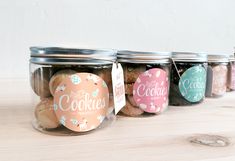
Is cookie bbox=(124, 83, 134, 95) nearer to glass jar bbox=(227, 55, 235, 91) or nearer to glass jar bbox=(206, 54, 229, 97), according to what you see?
glass jar bbox=(206, 54, 229, 97)

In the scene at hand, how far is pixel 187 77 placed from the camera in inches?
25.6

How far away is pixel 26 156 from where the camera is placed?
0.36 metres

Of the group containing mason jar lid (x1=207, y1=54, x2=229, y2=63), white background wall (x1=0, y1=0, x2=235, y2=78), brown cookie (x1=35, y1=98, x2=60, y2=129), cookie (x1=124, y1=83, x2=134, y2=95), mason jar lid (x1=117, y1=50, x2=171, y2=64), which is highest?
white background wall (x1=0, y1=0, x2=235, y2=78)

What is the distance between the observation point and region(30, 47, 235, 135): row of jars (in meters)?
0.43

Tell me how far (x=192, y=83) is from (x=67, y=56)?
0.34 m

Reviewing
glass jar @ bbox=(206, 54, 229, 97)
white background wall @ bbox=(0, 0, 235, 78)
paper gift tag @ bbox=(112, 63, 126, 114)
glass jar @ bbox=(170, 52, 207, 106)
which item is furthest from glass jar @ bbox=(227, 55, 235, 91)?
paper gift tag @ bbox=(112, 63, 126, 114)

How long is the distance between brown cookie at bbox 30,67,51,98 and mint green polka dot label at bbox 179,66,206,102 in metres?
0.32

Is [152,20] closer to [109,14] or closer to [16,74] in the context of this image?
[109,14]

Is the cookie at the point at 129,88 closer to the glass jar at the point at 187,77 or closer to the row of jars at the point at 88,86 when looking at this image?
the row of jars at the point at 88,86

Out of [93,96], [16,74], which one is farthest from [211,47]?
[93,96]

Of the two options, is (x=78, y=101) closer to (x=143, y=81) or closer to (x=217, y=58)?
(x=143, y=81)

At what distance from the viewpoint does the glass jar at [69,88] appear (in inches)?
16.9

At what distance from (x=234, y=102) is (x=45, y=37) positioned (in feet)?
2.07

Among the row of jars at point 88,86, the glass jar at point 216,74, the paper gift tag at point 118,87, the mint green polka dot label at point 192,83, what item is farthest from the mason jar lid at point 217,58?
the paper gift tag at point 118,87
